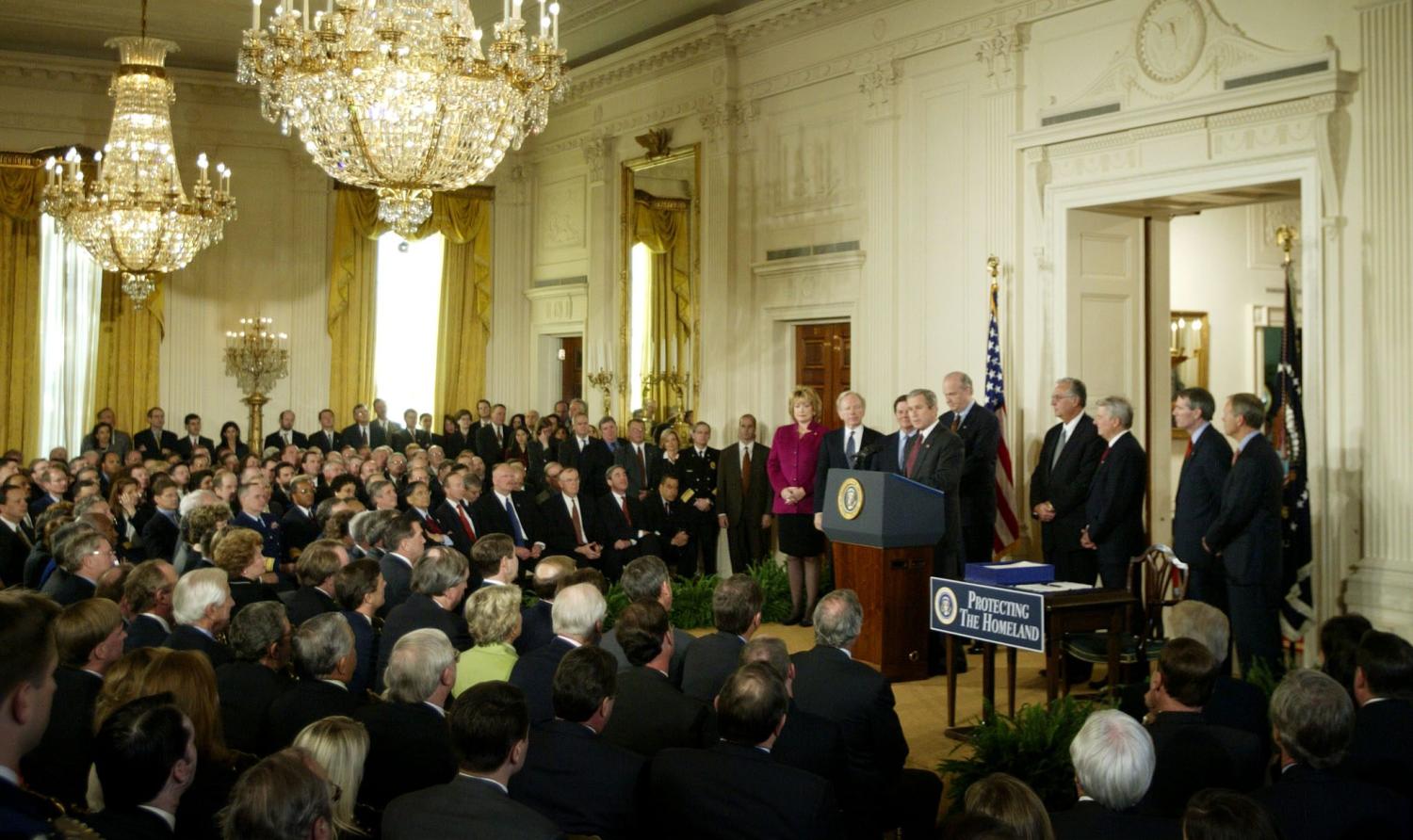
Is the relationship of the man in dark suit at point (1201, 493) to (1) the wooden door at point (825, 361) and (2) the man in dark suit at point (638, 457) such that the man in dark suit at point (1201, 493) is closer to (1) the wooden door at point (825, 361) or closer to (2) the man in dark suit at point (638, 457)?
(1) the wooden door at point (825, 361)

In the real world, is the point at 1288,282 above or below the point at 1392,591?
above

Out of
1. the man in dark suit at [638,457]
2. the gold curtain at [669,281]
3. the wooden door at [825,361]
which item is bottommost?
the man in dark suit at [638,457]

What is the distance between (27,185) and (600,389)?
6.68 meters

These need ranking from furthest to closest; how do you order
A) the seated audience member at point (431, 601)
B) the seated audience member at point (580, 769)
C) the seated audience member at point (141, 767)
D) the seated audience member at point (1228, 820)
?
the seated audience member at point (431, 601)
the seated audience member at point (580, 769)
the seated audience member at point (141, 767)
the seated audience member at point (1228, 820)

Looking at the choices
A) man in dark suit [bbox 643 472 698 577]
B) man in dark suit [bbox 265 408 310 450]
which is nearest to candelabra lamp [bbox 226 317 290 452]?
man in dark suit [bbox 265 408 310 450]

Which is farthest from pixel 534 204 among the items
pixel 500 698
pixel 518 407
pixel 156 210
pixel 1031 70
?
pixel 500 698

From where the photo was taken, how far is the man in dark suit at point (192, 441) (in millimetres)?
13508

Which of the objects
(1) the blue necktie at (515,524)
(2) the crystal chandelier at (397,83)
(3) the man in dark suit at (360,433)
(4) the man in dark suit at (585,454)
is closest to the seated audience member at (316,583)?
(2) the crystal chandelier at (397,83)

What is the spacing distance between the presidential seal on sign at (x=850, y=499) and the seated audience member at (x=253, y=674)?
3552 mm

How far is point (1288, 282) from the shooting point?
7.46m

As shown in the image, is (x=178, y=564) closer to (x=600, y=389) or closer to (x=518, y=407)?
(x=600, y=389)

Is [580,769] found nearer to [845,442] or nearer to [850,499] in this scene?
[850,499]

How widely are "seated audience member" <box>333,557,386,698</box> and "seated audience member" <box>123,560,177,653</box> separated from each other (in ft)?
1.99

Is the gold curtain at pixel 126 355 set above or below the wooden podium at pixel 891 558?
above
